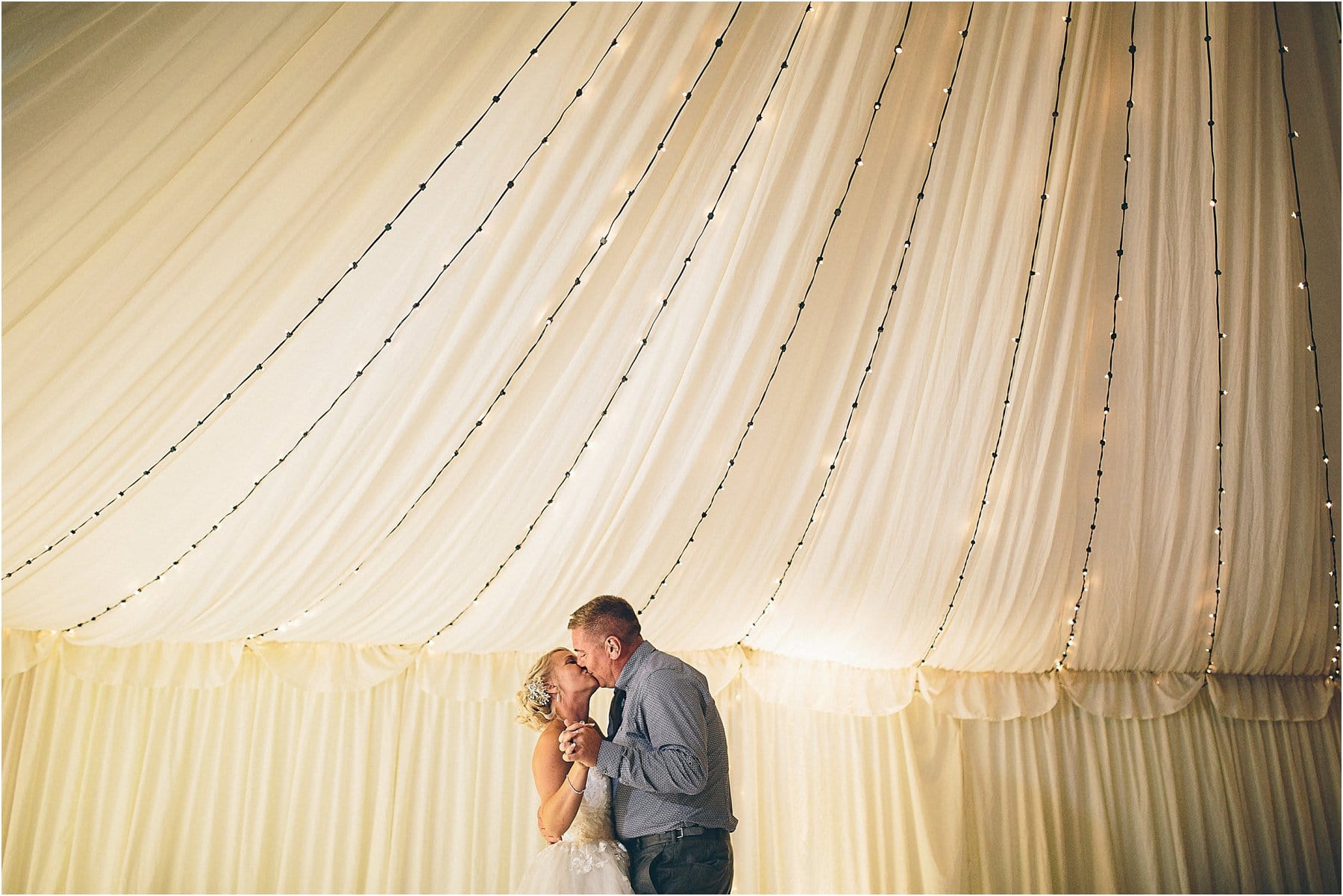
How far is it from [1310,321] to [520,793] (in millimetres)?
3806

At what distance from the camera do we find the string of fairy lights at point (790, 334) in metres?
2.58

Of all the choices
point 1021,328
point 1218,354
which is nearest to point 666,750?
point 1021,328

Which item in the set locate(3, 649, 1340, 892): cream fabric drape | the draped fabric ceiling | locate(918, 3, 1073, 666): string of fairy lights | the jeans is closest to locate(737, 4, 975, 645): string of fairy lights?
the draped fabric ceiling

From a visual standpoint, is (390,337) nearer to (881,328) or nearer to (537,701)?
(537,701)

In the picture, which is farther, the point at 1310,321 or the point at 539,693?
the point at 1310,321

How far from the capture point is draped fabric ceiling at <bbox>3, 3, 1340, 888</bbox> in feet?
7.40

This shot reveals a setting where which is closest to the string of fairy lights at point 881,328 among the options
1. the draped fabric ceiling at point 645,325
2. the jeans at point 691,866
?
the draped fabric ceiling at point 645,325

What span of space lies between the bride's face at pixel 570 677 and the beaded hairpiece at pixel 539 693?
0.11 feet

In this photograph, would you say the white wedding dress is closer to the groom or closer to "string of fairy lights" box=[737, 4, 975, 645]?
the groom

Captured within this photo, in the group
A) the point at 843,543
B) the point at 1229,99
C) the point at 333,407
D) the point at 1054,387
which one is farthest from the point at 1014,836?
the point at 333,407

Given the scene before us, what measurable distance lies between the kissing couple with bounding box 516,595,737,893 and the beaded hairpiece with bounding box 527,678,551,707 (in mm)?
127

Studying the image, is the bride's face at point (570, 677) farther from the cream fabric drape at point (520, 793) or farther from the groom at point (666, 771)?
the cream fabric drape at point (520, 793)

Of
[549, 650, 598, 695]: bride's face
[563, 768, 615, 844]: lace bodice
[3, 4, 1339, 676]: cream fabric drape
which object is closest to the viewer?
[3, 4, 1339, 676]: cream fabric drape

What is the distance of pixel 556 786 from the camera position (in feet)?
8.33
